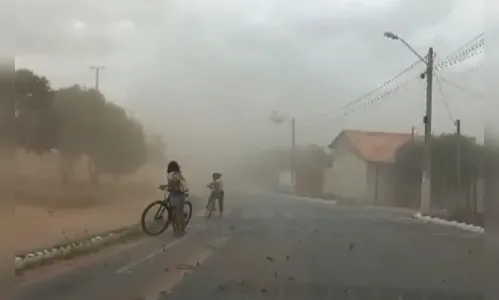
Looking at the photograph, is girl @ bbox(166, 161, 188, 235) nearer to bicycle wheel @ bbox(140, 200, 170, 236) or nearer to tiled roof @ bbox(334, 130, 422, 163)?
bicycle wheel @ bbox(140, 200, 170, 236)

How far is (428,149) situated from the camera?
12992 millimetres

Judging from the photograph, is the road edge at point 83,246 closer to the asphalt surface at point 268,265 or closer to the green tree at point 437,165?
the asphalt surface at point 268,265

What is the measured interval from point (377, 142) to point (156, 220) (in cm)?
335

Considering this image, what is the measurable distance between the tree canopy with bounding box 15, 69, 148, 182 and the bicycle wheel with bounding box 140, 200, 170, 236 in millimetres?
342

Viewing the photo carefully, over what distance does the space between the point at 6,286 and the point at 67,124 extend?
1810mm

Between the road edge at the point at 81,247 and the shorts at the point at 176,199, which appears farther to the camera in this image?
the shorts at the point at 176,199

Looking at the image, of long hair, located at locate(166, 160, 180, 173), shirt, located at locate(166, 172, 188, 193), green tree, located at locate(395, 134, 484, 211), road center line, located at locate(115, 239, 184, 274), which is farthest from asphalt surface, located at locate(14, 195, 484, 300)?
green tree, located at locate(395, 134, 484, 211)

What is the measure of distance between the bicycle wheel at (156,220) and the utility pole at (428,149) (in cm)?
259

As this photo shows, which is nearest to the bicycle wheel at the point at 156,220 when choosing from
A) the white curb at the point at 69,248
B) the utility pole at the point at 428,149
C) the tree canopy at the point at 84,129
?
the white curb at the point at 69,248

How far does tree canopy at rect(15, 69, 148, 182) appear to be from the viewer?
211 inches

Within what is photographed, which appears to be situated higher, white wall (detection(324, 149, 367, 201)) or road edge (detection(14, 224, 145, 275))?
white wall (detection(324, 149, 367, 201))

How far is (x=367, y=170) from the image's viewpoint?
11062 millimetres

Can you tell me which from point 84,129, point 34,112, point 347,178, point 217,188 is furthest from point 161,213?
point 347,178

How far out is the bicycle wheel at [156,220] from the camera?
636cm
